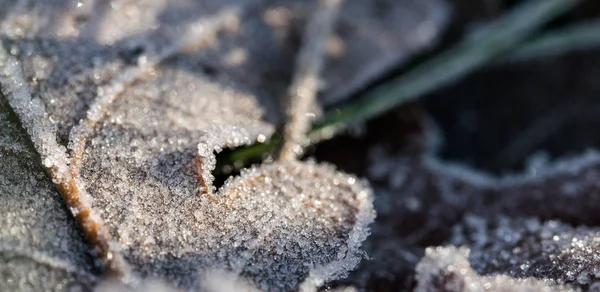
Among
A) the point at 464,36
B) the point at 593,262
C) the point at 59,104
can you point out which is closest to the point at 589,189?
the point at 593,262

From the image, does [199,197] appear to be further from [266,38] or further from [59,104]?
[266,38]

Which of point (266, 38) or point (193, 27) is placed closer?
point (193, 27)

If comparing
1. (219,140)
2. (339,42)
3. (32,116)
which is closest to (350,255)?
(219,140)

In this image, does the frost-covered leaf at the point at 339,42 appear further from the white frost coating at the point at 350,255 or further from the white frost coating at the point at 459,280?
the white frost coating at the point at 459,280

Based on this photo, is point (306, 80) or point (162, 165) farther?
point (306, 80)

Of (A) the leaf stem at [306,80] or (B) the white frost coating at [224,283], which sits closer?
(B) the white frost coating at [224,283]

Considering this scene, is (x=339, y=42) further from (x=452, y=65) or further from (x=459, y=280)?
(x=459, y=280)

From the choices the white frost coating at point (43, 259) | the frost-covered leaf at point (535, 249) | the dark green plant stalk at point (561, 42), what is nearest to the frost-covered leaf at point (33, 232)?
the white frost coating at point (43, 259)
